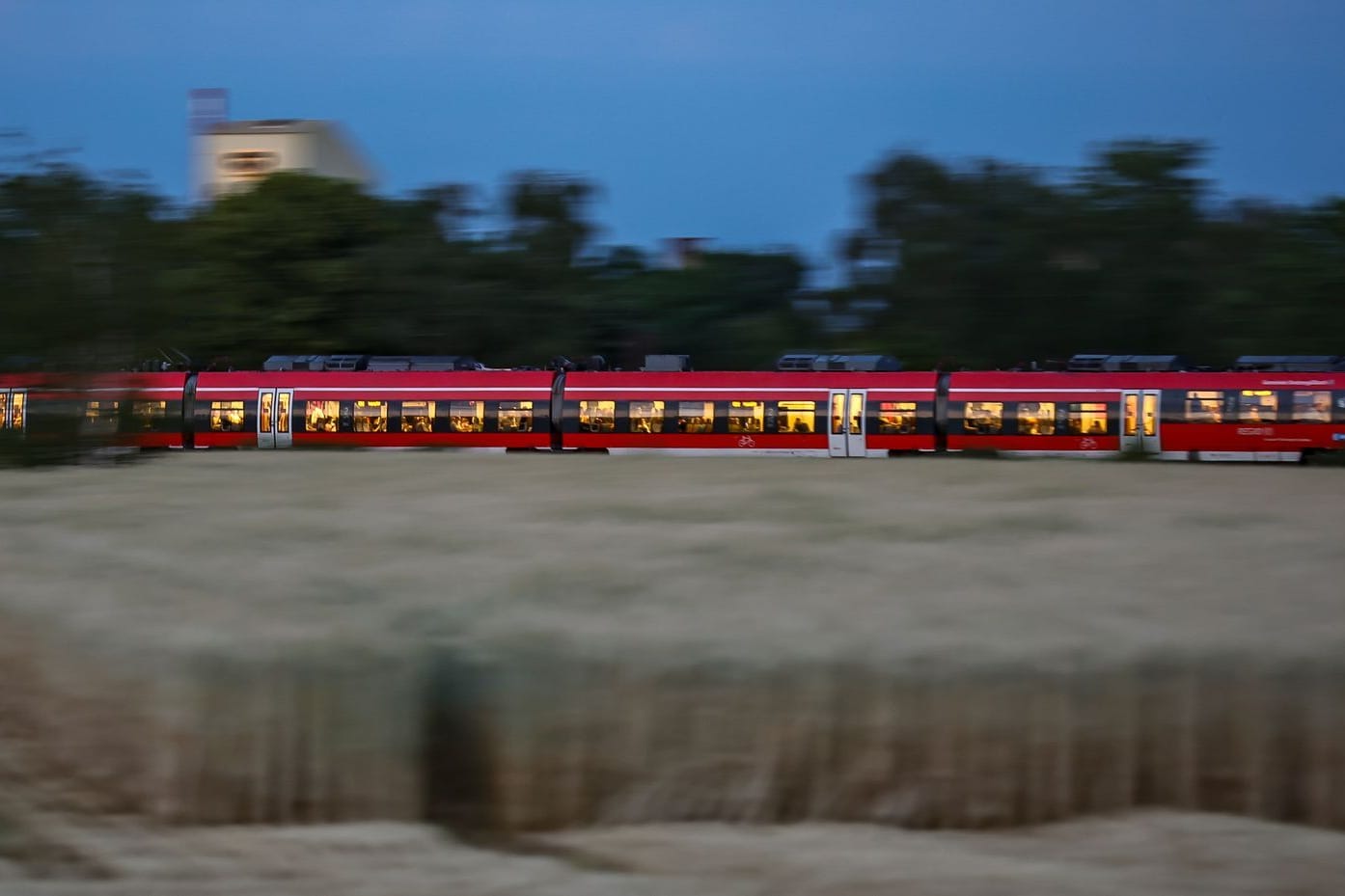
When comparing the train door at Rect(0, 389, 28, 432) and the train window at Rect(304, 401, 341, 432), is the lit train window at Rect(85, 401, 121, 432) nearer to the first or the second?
the train door at Rect(0, 389, 28, 432)

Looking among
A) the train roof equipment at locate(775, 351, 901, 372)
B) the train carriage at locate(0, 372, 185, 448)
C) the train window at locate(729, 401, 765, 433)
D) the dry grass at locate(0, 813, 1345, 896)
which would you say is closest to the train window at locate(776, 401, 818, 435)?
the train window at locate(729, 401, 765, 433)

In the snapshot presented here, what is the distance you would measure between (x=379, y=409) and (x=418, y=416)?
871mm

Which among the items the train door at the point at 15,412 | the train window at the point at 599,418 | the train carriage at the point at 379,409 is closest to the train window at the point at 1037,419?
the train window at the point at 599,418

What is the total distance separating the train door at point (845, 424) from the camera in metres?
28.3

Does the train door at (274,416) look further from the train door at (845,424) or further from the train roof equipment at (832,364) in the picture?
the train door at (845,424)

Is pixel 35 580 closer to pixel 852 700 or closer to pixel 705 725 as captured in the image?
pixel 705 725

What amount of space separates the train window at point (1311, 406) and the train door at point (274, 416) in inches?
821

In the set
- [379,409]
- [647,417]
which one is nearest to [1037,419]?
[647,417]

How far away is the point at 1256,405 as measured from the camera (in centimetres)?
2780

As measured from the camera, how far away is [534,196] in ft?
199

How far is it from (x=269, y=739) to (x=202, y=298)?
398 inches

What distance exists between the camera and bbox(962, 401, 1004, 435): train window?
92.3 ft

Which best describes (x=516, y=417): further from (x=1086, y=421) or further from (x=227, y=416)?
(x=1086, y=421)

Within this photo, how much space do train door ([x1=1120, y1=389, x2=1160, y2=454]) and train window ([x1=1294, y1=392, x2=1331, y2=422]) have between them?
2.72 metres
